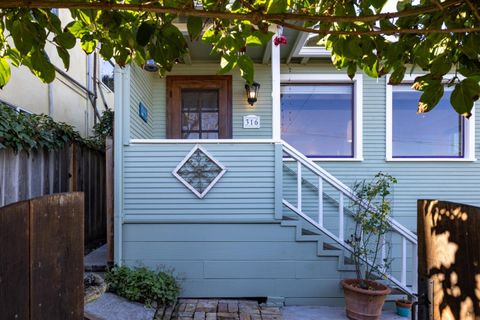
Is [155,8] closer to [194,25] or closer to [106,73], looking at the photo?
[194,25]

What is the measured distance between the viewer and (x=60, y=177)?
4.45 m

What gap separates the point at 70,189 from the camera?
471cm

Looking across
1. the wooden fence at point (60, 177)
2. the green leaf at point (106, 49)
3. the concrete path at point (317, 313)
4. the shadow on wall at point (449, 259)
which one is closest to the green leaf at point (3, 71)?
the green leaf at point (106, 49)

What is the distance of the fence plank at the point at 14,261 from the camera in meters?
1.02

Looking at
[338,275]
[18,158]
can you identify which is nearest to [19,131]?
[18,158]

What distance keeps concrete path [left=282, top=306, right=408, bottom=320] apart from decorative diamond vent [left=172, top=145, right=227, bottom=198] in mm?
1606

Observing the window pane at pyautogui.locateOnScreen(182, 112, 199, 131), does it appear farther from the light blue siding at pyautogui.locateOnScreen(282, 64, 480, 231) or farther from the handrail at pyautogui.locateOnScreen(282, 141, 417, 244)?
the light blue siding at pyautogui.locateOnScreen(282, 64, 480, 231)

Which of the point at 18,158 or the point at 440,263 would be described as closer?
the point at 440,263

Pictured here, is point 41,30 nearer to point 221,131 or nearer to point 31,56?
point 31,56

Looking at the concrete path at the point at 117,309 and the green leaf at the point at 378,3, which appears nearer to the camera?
the green leaf at the point at 378,3

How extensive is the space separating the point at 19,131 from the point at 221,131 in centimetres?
281

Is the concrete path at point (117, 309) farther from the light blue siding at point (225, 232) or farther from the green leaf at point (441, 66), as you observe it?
the green leaf at point (441, 66)

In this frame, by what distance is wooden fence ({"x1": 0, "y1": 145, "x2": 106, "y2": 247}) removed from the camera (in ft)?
11.2

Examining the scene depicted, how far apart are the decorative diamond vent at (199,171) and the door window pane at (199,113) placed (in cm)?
135
